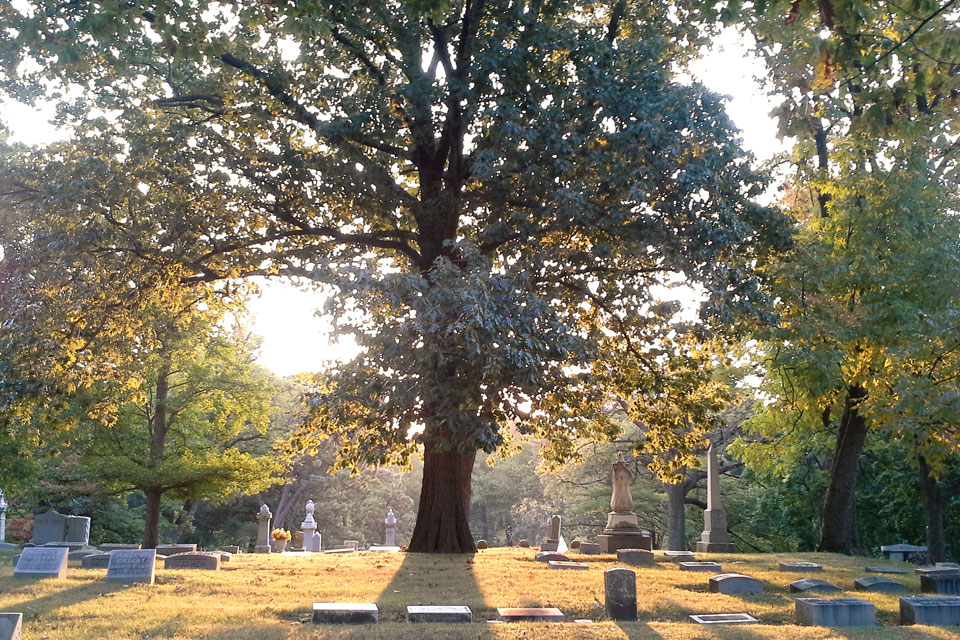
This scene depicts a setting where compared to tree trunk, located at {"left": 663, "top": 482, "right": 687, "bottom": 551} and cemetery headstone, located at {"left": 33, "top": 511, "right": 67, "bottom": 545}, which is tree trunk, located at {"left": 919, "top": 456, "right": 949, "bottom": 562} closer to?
tree trunk, located at {"left": 663, "top": 482, "right": 687, "bottom": 551}

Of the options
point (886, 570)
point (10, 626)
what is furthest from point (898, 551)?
point (10, 626)

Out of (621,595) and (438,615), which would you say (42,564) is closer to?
(438,615)

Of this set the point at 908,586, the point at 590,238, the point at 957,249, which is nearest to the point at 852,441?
the point at 957,249

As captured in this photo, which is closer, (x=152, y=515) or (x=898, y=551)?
(x=898, y=551)

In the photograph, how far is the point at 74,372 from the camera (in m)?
15.4

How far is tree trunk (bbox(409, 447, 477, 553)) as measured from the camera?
1742 centimetres

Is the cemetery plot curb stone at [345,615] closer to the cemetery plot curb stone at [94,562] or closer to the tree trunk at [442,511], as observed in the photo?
the tree trunk at [442,511]

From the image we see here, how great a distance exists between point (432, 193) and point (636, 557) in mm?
8778

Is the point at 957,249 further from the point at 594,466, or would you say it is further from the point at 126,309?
the point at 594,466

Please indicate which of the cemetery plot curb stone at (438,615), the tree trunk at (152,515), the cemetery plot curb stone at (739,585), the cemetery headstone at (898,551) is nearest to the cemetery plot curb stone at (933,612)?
the cemetery plot curb stone at (739,585)

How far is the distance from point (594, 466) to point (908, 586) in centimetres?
2658

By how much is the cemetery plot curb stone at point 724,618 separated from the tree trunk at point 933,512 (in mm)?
18566

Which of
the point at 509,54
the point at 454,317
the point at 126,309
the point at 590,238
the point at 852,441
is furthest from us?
the point at 852,441

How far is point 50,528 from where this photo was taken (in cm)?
2517
